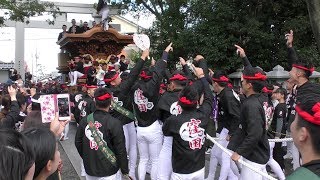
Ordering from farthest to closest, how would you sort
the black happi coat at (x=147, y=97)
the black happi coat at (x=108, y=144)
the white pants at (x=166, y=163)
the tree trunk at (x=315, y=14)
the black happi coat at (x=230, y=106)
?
1. the tree trunk at (x=315, y=14)
2. the black happi coat at (x=147, y=97)
3. the black happi coat at (x=230, y=106)
4. the white pants at (x=166, y=163)
5. the black happi coat at (x=108, y=144)

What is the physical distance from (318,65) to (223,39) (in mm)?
4292

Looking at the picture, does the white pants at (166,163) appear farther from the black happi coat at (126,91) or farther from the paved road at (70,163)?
the paved road at (70,163)

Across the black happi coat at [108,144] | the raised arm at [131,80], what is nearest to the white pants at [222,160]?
the raised arm at [131,80]

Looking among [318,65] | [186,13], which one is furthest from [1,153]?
[186,13]

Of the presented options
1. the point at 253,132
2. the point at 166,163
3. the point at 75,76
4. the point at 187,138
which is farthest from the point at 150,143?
the point at 75,76

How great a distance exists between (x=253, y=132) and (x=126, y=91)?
7.09 ft

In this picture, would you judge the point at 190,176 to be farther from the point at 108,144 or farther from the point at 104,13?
the point at 104,13

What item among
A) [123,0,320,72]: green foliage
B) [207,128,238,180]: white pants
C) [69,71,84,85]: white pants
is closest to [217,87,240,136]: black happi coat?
[207,128,238,180]: white pants

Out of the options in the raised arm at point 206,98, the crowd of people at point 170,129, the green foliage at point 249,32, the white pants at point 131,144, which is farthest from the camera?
the green foliage at point 249,32

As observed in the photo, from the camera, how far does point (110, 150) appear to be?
4387mm

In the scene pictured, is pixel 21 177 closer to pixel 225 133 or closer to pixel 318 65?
pixel 225 133

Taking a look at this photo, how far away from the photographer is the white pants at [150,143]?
233 inches

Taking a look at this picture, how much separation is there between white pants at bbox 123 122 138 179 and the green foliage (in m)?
8.58

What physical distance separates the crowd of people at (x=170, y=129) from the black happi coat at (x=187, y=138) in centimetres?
1
